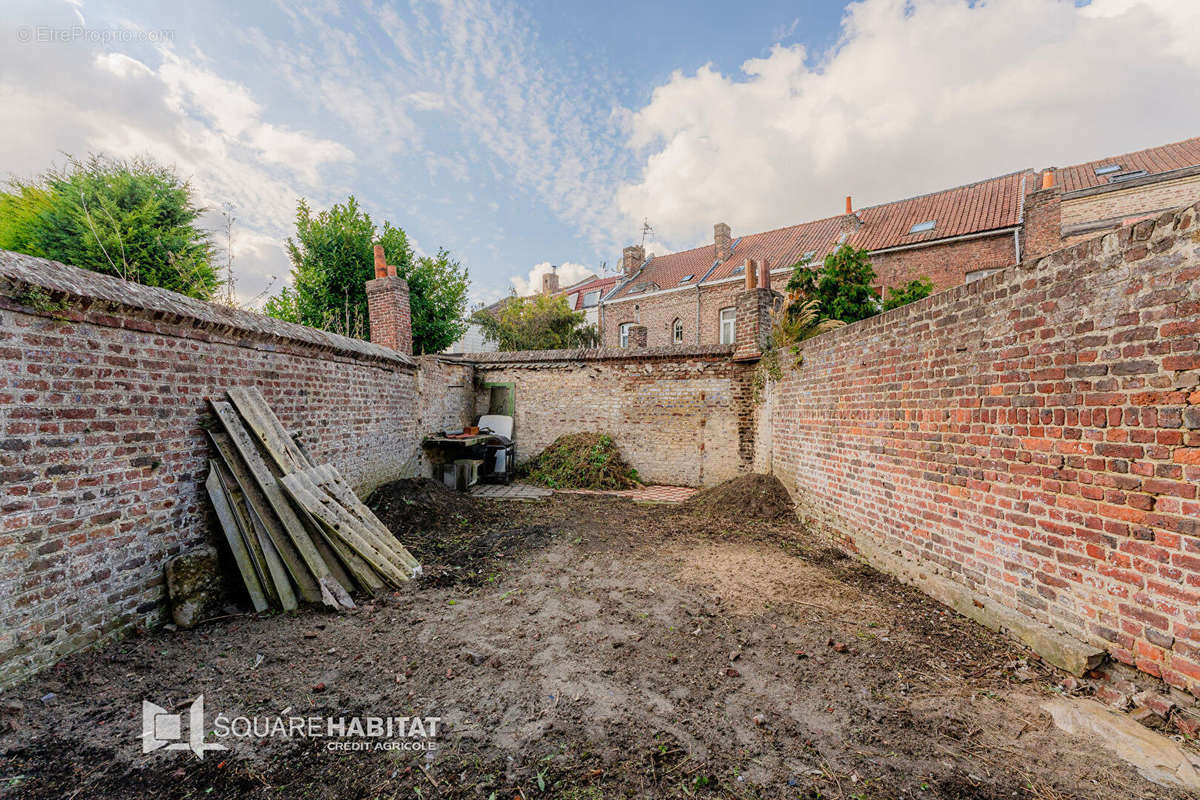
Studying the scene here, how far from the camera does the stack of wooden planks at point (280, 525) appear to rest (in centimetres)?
343

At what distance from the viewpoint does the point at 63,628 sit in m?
2.55

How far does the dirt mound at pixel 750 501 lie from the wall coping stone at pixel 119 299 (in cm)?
592

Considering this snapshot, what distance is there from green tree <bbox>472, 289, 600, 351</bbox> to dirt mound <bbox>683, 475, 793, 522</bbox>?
13.8 m

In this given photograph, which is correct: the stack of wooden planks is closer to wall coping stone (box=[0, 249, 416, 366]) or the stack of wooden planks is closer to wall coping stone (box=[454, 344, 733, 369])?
wall coping stone (box=[0, 249, 416, 366])

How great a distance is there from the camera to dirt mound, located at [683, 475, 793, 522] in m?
6.29

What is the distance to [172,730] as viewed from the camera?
209 centimetres

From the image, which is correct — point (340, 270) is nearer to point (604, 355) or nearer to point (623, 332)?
point (604, 355)

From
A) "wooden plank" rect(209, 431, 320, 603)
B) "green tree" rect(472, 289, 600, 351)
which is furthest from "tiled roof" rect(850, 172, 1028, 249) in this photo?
"wooden plank" rect(209, 431, 320, 603)

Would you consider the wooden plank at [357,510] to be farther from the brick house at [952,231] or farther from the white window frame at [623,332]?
the white window frame at [623,332]

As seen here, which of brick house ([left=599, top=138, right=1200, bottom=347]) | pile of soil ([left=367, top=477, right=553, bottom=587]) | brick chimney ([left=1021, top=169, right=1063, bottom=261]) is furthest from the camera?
brick house ([left=599, top=138, right=1200, bottom=347])

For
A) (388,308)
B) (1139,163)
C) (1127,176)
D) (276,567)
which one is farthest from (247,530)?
(1139,163)

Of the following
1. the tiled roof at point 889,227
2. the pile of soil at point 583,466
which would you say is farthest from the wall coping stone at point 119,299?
the tiled roof at point 889,227

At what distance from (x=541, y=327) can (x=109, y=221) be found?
13.4m

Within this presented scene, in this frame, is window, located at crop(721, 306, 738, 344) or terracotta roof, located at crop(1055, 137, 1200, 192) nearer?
terracotta roof, located at crop(1055, 137, 1200, 192)
